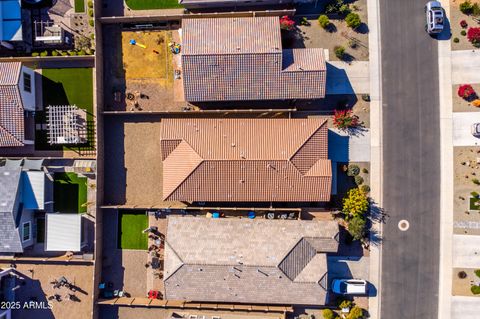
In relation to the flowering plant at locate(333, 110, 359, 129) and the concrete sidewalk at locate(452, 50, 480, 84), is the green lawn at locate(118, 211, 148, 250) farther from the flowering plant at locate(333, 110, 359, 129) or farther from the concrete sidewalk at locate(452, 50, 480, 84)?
the concrete sidewalk at locate(452, 50, 480, 84)

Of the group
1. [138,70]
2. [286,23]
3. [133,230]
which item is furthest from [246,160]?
[138,70]

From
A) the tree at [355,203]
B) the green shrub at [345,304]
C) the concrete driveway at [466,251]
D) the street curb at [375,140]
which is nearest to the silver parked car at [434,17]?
the street curb at [375,140]

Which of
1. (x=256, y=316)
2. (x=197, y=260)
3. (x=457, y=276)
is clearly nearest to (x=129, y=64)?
(x=197, y=260)

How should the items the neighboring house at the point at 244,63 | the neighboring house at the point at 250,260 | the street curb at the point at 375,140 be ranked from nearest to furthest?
1. the neighboring house at the point at 244,63
2. the neighboring house at the point at 250,260
3. the street curb at the point at 375,140

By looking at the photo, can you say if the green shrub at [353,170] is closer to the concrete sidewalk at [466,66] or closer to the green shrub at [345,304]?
the green shrub at [345,304]

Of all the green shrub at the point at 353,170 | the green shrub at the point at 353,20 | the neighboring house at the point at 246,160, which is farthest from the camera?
the green shrub at the point at 353,170

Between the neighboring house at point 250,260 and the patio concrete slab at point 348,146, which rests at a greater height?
the patio concrete slab at point 348,146

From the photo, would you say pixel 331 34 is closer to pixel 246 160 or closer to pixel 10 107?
pixel 246 160
